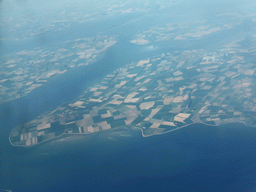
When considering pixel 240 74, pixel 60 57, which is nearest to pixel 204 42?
pixel 240 74

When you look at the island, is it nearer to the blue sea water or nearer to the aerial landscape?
the aerial landscape

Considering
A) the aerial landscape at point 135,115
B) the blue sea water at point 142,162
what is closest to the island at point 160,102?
the aerial landscape at point 135,115

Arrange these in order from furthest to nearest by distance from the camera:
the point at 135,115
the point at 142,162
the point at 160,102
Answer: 1. the point at 160,102
2. the point at 135,115
3. the point at 142,162

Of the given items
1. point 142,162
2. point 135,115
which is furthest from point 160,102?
point 142,162

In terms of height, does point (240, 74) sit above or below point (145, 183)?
above

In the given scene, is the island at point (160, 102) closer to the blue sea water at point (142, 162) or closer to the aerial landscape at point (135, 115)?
the aerial landscape at point (135, 115)

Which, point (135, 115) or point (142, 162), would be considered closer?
point (142, 162)

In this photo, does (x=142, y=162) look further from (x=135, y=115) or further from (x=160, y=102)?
(x=160, y=102)

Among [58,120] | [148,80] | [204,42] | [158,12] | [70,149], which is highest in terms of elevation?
[158,12]

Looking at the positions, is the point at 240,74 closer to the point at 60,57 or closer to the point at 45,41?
the point at 60,57
